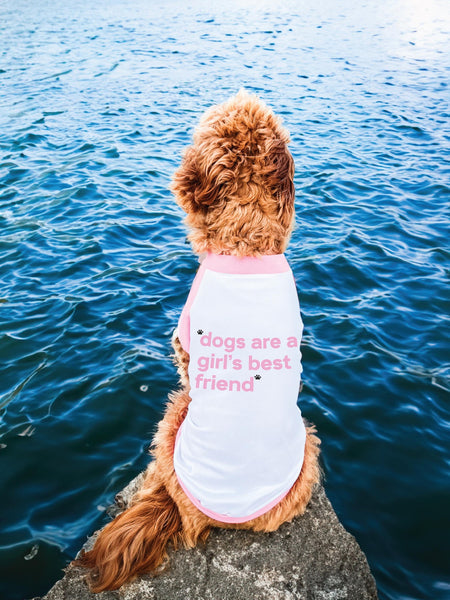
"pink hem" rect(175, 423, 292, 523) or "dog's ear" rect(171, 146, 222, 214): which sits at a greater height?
"dog's ear" rect(171, 146, 222, 214)

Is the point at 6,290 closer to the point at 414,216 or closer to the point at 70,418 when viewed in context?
the point at 70,418

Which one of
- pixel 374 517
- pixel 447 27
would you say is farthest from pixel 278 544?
pixel 447 27

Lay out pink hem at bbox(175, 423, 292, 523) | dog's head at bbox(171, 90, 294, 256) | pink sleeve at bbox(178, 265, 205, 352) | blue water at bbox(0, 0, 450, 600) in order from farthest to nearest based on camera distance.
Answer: blue water at bbox(0, 0, 450, 600)
pink hem at bbox(175, 423, 292, 523)
pink sleeve at bbox(178, 265, 205, 352)
dog's head at bbox(171, 90, 294, 256)

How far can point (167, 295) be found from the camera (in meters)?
5.66

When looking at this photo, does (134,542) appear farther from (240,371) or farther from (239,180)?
(239,180)

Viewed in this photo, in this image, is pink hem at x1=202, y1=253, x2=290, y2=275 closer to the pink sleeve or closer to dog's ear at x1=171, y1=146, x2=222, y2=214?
the pink sleeve

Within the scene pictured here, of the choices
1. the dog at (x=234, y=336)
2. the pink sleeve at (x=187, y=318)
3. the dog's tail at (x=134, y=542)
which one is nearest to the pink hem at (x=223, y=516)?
the dog at (x=234, y=336)

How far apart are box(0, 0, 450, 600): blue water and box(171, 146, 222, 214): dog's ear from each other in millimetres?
2152

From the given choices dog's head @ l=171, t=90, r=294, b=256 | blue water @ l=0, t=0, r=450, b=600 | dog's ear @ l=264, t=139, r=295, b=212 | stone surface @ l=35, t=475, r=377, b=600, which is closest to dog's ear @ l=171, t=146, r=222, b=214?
dog's head @ l=171, t=90, r=294, b=256

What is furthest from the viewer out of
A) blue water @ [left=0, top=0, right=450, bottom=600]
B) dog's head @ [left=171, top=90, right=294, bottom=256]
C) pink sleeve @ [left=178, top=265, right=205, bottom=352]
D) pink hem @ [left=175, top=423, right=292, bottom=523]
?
blue water @ [left=0, top=0, right=450, bottom=600]

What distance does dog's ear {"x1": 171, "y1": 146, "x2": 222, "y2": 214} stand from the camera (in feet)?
7.67

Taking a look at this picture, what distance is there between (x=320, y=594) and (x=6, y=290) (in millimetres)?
4404

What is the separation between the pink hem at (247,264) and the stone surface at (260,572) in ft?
4.74

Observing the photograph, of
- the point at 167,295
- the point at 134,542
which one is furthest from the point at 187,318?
the point at 167,295
